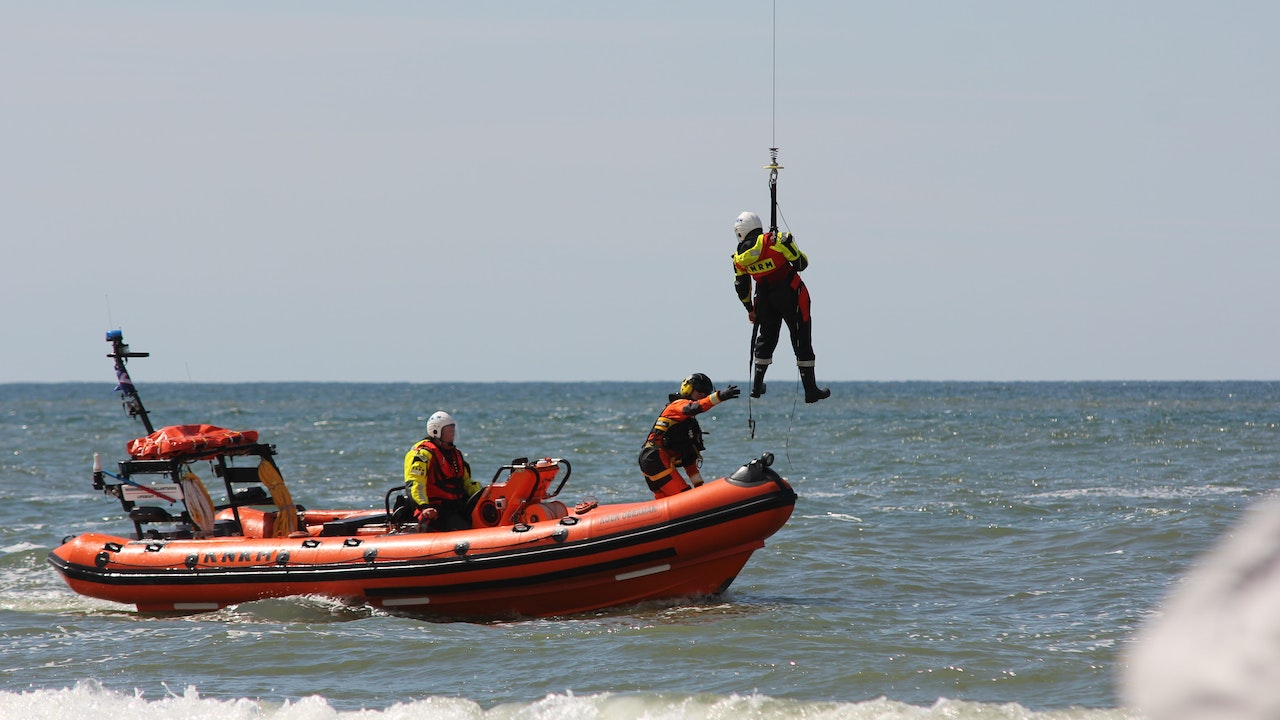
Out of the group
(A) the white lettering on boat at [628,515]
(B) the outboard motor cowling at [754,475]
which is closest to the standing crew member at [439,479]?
(A) the white lettering on boat at [628,515]

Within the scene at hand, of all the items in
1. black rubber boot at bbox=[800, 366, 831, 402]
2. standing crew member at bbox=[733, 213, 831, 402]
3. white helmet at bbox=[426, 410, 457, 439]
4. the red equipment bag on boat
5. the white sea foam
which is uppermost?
standing crew member at bbox=[733, 213, 831, 402]

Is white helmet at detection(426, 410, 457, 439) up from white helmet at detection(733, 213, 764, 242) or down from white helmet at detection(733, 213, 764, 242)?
down

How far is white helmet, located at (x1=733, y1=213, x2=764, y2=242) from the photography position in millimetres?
7977

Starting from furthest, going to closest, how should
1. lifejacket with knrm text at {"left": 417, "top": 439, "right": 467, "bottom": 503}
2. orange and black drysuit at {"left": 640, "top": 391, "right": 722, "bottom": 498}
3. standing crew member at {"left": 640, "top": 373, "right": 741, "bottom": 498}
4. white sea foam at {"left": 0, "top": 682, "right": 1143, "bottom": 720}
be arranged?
lifejacket with knrm text at {"left": 417, "top": 439, "right": 467, "bottom": 503}, orange and black drysuit at {"left": 640, "top": 391, "right": 722, "bottom": 498}, standing crew member at {"left": 640, "top": 373, "right": 741, "bottom": 498}, white sea foam at {"left": 0, "top": 682, "right": 1143, "bottom": 720}

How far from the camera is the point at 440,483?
9.32 meters

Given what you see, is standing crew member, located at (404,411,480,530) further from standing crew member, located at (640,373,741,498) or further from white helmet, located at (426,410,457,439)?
standing crew member, located at (640,373,741,498)

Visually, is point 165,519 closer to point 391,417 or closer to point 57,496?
point 57,496

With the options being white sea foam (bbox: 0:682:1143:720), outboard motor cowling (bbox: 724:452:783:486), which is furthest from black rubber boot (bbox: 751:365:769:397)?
white sea foam (bbox: 0:682:1143:720)

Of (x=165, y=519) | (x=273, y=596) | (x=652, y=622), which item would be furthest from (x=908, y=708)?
(x=165, y=519)

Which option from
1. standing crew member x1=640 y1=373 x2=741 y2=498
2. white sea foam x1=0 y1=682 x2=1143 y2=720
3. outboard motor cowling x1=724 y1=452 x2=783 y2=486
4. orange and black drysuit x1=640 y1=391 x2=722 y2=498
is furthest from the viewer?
orange and black drysuit x1=640 y1=391 x2=722 y2=498

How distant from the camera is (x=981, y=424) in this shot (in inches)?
1275

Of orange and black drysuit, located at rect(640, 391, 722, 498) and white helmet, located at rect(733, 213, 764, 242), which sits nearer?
white helmet, located at rect(733, 213, 764, 242)

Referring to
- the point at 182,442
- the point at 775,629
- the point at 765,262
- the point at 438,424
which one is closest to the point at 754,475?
the point at 775,629

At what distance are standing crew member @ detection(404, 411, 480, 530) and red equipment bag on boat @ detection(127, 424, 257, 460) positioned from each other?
149 cm
